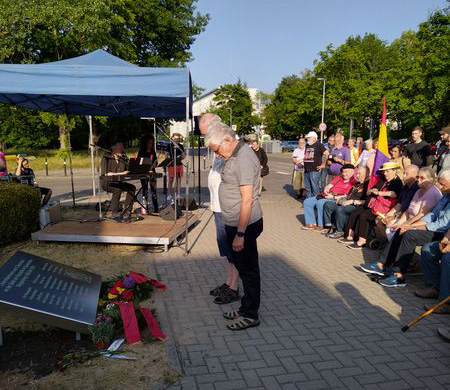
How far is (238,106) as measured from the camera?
69875 millimetres

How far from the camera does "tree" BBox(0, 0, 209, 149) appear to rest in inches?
764

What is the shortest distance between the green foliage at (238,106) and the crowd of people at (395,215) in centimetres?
6082

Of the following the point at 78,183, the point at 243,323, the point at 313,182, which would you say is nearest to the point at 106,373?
the point at 243,323

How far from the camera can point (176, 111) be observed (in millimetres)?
9875

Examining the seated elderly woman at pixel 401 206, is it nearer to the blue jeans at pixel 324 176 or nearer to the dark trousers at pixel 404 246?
the dark trousers at pixel 404 246

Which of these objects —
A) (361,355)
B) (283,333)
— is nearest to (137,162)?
(283,333)

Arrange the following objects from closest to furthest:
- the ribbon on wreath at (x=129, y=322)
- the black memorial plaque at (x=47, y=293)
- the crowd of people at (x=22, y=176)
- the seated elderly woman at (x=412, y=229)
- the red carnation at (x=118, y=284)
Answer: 1. the black memorial plaque at (x=47, y=293)
2. the ribbon on wreath at (x=129, y=322)
3. the red carnation at (x=118, y=284)
4. the seated elderly woman at (x=412, y=229)
5. the crowd of people at (x=22, y=176)

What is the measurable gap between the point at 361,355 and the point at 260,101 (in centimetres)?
8805

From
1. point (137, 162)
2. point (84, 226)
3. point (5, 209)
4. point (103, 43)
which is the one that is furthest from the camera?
point (103, 43)

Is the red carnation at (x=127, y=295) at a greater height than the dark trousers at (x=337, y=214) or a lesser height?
lesser

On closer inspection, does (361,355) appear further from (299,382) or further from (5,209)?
(5,209)

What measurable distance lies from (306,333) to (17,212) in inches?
201

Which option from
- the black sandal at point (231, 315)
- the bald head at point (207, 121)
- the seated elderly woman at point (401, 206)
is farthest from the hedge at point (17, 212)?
the seated elderly woman at point (401, 206)

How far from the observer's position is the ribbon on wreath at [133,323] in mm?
3516
